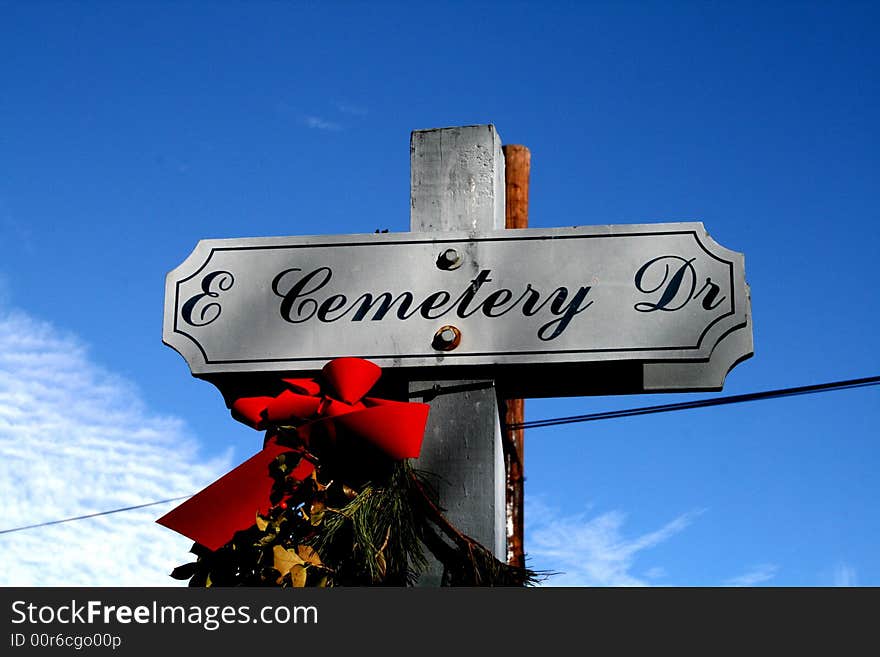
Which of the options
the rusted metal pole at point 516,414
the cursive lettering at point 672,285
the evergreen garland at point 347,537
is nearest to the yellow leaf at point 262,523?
the evergreen garland at point 347,537

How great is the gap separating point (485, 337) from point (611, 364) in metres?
0.32

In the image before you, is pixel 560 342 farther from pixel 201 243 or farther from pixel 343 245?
pixel 201 243

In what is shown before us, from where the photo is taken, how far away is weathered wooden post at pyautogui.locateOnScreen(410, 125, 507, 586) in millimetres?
2828

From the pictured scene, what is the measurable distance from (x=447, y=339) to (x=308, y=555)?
0.65 meters

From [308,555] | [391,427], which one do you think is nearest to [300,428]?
[391,427]

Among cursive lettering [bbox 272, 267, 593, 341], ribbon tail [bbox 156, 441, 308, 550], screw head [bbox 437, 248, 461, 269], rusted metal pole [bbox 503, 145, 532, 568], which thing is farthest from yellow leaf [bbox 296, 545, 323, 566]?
rusted metal pole [bbox 503, 145, 532, 568]

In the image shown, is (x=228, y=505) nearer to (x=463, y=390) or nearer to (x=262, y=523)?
(x=262, y=523)

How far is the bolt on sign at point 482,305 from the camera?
9.52 ft

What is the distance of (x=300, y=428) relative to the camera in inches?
113

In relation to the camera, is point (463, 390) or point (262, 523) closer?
point (262, 523)

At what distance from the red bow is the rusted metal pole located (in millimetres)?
2673

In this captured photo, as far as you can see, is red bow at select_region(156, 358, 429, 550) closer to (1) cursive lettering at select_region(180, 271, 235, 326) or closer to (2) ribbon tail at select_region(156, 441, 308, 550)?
(2) ribbon tail at select_region(156, 441, 308, 550)

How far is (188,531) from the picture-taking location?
2814mm

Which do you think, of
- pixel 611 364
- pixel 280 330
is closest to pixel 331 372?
pixel 280 330
